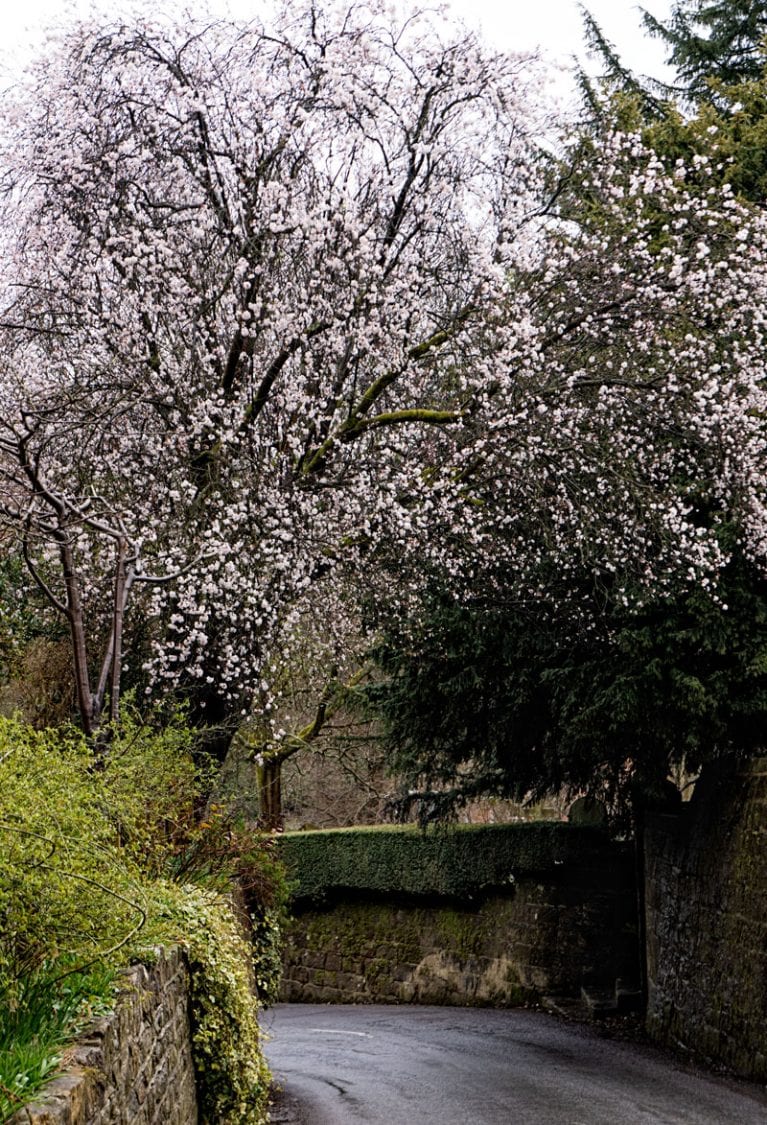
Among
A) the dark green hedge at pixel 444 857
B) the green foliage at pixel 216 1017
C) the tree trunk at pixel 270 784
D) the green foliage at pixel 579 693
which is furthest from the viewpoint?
the tree trunk at pixel 270 784

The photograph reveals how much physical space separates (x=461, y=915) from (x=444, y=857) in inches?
37.2

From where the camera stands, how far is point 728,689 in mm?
11789

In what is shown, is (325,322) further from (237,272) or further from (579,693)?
(579,693)

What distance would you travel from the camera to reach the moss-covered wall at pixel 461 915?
655 inches

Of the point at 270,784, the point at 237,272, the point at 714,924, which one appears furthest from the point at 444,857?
the point at 237,272

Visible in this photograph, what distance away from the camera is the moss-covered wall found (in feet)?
54.6

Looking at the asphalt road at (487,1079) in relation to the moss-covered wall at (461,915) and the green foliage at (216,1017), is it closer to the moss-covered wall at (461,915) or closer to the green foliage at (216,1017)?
the moss-covered wall at (461,915)

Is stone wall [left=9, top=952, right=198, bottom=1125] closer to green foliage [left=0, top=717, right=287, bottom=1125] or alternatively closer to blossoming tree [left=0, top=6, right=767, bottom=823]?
green foliage [left=0, top=717, right=287, bottom=1125]

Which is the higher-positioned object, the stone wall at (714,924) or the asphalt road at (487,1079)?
the stone wall at (714,924)

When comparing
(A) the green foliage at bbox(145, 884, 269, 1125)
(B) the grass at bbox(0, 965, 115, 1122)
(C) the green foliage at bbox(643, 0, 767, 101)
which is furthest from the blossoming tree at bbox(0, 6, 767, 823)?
(C) the green foliage at bbox(643, 0, 767, 101)

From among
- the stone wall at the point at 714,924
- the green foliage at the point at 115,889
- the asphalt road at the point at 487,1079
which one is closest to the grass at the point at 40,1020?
the green foliage at the point at 115,889

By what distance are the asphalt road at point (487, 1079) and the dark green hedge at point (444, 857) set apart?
2489 mm

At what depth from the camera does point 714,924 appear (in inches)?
464

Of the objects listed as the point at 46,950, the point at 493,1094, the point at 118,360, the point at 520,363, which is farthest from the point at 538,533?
the point at 46,950
